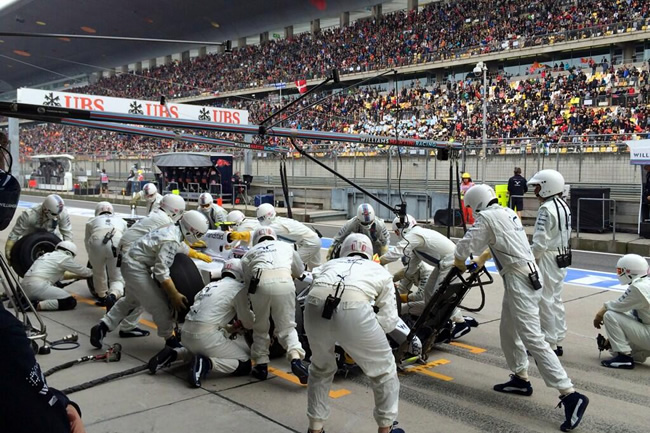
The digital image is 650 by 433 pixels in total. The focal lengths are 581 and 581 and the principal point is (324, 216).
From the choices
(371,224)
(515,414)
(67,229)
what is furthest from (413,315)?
(67,229)

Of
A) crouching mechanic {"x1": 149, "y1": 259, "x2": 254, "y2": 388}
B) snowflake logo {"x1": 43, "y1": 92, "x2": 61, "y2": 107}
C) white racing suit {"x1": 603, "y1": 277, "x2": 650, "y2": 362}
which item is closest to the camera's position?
crouching mechanic {"x1": 149, "y1": 259, "x2": 254, "y2": 388}

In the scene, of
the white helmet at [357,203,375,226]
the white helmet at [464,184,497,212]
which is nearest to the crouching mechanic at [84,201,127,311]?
the white helmet at [357,203,375,226]

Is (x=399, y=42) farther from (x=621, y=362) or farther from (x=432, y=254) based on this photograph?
(x=621, y=362)

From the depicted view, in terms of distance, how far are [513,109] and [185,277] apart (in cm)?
2589

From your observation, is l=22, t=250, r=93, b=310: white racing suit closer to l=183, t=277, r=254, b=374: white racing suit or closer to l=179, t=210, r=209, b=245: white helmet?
l=179, t=210, r=209, b=245: white helmet

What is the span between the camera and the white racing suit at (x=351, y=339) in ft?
14.1

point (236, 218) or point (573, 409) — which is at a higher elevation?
point (236, 218)

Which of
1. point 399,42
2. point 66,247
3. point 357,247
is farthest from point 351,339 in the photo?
point 399,42

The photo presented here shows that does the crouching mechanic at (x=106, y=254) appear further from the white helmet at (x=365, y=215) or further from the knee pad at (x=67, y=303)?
the white helmet at (x=365, y=215)

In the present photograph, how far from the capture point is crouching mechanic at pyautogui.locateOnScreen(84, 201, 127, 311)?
891cm

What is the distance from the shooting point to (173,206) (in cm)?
782

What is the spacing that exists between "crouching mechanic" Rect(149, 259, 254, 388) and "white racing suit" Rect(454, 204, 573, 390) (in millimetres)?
2326

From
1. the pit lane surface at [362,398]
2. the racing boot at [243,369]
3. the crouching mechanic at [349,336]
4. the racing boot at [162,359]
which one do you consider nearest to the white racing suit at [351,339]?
the crouching mechanic at [349,336]

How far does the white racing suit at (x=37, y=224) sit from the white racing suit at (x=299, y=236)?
3.64m
